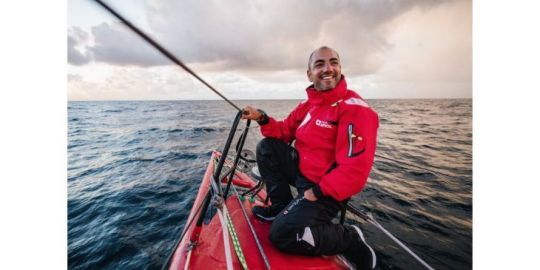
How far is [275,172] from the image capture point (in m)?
2.83

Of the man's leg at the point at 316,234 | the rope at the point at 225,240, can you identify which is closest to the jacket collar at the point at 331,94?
the man's leg at the point at 316,234

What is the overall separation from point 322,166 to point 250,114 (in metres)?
1.03

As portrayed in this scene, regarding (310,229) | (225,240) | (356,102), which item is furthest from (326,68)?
(225,240)

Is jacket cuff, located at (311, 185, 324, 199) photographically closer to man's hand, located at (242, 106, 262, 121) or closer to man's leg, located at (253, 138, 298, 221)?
man's leg, located at (253, 138, 298, 221)

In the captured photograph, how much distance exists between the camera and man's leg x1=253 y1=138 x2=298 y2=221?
109 inches

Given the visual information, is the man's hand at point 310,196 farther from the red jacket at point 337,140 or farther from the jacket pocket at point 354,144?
the jacket pocket at point 354,144

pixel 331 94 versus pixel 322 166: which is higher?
pixel 331 94

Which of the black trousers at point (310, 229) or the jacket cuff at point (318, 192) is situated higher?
the jacket cuff at point (318, 192)

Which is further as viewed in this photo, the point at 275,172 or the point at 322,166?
the point at 275,172

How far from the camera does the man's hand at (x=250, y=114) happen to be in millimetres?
2579

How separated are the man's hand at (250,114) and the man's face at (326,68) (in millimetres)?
823

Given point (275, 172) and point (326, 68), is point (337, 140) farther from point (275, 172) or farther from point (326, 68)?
point (275, 172)

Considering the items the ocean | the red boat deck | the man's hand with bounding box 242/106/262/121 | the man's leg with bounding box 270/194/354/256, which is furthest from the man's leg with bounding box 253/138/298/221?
the ocean
